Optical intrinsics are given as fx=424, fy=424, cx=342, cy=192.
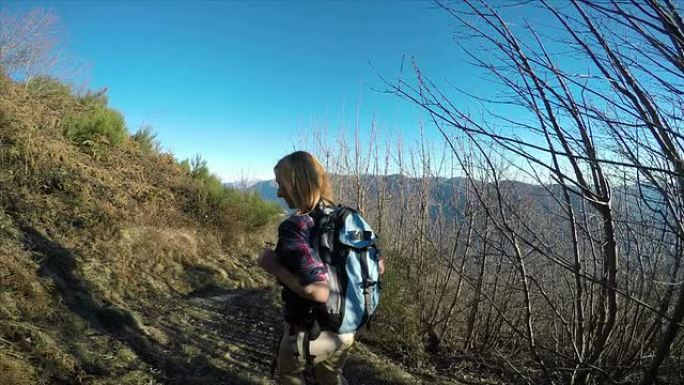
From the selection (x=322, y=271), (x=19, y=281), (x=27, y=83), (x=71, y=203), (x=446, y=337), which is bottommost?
(x=446, y=337)

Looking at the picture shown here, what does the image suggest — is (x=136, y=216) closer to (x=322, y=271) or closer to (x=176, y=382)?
(x=176, y=382)

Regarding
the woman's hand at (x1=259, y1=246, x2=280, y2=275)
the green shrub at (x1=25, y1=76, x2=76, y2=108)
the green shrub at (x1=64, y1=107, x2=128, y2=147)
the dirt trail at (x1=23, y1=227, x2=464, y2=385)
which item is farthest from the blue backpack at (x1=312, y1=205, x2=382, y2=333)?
the green shrub at (x1=25, y1=76, x2=76, y2=108)

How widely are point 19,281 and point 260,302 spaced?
2771 mm

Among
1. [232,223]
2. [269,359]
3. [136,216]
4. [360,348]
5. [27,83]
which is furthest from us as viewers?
[232,223]

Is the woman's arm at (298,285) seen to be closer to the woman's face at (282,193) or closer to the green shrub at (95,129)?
the woman's face at (282,193)

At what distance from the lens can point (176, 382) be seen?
2.94 m

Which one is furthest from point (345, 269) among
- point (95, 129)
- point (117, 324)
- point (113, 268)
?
point (95, 129)

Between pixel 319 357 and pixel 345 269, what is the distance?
0.44 meters

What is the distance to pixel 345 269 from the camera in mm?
1923

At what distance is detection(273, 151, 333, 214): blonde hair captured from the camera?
6.63ft

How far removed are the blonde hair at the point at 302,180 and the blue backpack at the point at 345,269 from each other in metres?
0.07

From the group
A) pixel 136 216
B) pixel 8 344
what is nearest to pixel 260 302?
pixel 136 216

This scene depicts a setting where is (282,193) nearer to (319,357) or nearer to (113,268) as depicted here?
(319,357)

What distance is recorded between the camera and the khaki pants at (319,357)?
1.94 meters
